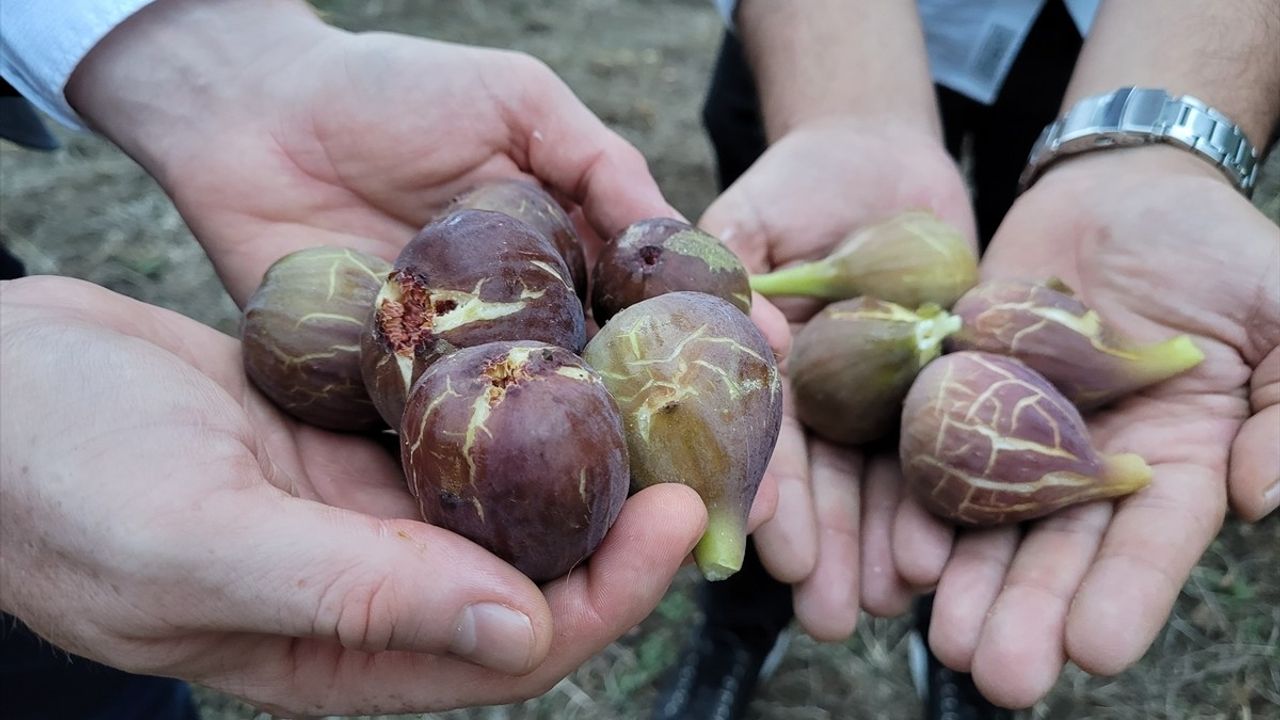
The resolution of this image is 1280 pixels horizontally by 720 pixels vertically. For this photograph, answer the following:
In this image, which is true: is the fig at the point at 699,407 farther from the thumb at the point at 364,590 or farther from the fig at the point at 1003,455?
the fig at the point at 1003,455

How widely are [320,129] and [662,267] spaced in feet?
4.37

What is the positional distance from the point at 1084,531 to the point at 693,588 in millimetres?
1970

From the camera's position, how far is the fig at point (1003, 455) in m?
2.26

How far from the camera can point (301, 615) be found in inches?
56.3

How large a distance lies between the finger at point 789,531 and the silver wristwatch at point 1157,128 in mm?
1586

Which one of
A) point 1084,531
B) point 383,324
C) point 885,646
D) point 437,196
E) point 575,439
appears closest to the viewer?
point 575,439

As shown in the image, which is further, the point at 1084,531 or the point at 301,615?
the point at 1084,531

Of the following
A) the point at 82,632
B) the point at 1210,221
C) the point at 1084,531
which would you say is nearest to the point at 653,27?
the point at 1210,221

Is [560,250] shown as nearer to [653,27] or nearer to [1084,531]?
[1084,531]

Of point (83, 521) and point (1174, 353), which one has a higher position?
point (83, 521)

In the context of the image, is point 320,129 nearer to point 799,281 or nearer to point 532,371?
point 799,281

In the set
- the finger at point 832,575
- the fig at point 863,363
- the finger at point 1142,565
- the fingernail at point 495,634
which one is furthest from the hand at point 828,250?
the fingernail at point 495,634

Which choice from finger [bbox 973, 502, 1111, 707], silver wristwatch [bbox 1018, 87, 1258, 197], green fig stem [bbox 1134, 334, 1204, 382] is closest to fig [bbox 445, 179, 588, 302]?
finger [bbox 973, 502, 1111, 707]

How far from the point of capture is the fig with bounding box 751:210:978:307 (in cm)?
279
